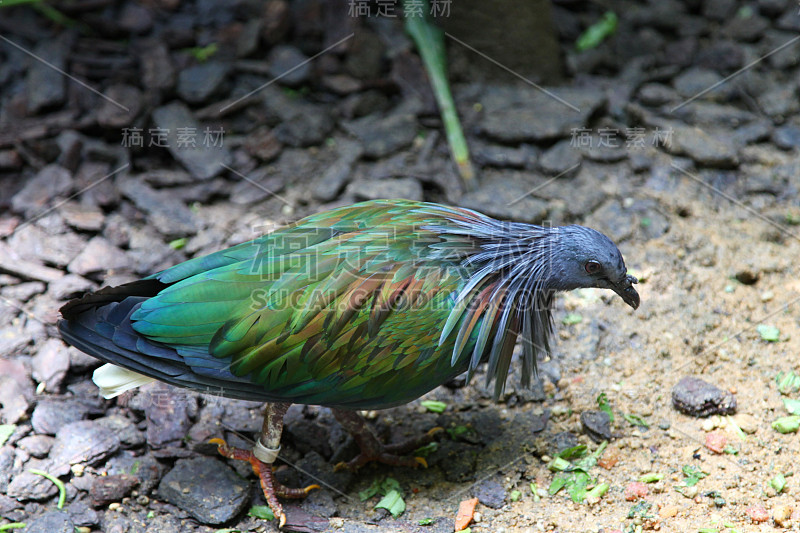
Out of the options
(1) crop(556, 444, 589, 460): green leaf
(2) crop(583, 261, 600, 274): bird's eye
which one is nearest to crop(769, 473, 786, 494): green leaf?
(1) crop(556, 444, 589, 460): green leaf

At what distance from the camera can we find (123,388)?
3590mm

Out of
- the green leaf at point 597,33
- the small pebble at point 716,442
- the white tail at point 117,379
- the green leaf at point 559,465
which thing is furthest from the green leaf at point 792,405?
the green leaf at point 597,33

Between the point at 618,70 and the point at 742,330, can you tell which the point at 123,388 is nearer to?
the point at 742,330

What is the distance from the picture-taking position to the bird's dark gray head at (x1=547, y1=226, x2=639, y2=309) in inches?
141

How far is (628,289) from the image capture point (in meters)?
3.77

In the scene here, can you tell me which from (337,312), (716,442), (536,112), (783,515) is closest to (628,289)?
(716,442)

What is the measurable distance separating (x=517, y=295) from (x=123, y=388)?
1918mm

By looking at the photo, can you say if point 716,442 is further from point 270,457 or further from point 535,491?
point 270,457

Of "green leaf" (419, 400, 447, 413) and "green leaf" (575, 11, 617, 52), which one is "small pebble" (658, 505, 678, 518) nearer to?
"green leaf" (419, 400, 447, 413)

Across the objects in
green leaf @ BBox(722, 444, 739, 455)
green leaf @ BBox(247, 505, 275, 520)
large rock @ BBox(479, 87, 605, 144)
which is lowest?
green leaf @ BBox(247, 505, 275, 520)

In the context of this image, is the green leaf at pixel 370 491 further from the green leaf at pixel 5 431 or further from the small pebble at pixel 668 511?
the green leaf at pixel 5 431

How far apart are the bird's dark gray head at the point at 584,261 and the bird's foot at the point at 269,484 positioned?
1.61 metres

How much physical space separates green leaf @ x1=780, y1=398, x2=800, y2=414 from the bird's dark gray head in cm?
100

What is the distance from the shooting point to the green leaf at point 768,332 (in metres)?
4.18
